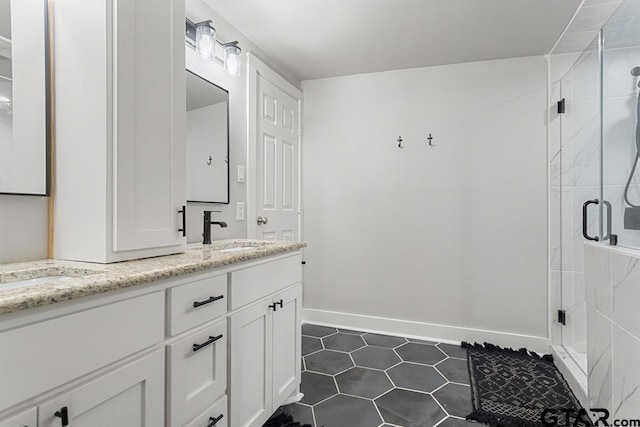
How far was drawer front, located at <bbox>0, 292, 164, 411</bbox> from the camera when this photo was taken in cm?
69

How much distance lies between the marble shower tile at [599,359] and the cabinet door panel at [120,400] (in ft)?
6.10

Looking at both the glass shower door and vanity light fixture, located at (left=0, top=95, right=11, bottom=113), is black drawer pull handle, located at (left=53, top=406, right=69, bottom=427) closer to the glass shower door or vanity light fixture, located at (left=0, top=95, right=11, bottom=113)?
vanity light fixture, located at (left=0, top=95, right=11, bottom=113)

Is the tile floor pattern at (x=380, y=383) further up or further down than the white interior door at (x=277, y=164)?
further down

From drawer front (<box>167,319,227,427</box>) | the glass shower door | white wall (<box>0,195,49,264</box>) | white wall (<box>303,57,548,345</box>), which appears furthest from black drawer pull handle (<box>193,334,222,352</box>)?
the glass shower door

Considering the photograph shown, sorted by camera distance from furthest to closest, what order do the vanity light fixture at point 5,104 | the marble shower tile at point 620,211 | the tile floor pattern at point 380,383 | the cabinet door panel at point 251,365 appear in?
the tile floor pattern at point 380,383 → the marble shower tile at point 620,211 → the cabinet door panel at point 251,365 → the vanity light fixture at point 5,104

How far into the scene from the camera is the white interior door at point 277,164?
2.63 m

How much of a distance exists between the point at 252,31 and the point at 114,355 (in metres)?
2.21

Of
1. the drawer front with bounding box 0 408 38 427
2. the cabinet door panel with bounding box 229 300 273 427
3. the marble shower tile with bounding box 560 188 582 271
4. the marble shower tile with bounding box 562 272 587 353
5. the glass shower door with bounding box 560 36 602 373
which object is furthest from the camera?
the marble shower tile with bounding box 560 188 582 271

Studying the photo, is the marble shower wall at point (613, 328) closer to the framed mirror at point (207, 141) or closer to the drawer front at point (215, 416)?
the drawer front at point (215, 416)

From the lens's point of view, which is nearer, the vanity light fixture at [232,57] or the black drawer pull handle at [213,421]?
the black drawer pull handle at [213,421]

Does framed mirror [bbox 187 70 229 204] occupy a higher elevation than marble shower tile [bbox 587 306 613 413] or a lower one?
higher

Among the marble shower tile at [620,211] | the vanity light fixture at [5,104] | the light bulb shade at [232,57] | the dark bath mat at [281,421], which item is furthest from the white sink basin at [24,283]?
the marble shower tile at [620,211]

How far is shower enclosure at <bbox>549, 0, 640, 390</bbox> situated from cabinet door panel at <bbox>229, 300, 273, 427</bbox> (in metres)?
1.66

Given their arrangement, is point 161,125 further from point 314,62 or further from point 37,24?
point 314,62
